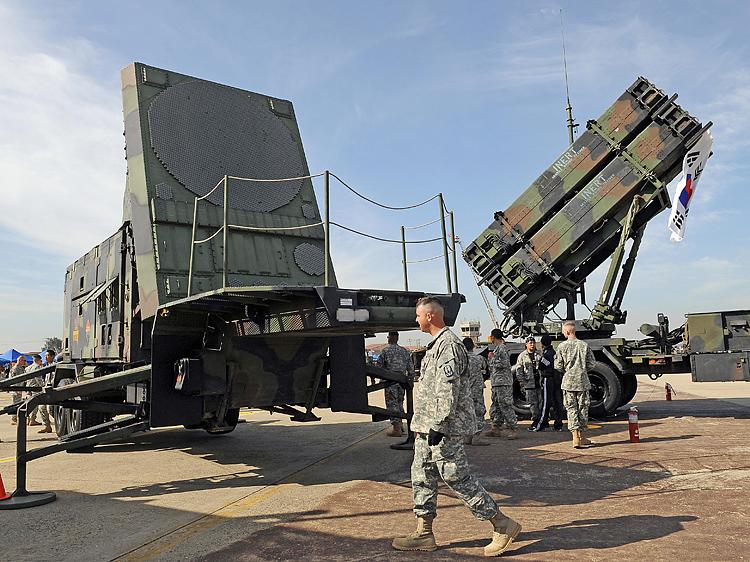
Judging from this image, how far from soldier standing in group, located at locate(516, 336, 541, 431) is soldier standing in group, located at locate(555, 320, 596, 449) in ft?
4.17

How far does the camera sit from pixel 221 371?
603cm

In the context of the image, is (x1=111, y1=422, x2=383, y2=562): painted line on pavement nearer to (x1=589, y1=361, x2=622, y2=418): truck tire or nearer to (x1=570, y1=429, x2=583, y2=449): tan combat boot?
(x1=570, y1=429, x2=583, y2=449): tan combat boot

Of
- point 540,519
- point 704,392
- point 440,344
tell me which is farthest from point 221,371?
point 704,392

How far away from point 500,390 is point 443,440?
213 inches

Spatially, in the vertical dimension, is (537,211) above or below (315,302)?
above

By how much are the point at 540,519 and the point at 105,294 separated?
5.55 m

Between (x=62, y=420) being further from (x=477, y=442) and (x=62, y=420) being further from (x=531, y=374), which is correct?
(x=531, y=374)

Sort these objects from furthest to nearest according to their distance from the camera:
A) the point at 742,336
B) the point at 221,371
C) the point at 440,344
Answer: the point at 742,336
the point at 221,371
the point at 440,344

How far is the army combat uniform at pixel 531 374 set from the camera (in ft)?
32.1

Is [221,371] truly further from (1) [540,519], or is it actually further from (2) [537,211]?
(2) [537,211]

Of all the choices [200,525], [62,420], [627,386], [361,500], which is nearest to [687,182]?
[627,386]

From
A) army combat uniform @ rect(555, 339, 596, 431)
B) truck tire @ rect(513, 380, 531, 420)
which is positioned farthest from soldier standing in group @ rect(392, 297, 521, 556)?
truck tire @ rect(513, 380, 531, 420)

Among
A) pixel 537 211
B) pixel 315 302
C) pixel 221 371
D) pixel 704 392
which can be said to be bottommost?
pixel 704 392

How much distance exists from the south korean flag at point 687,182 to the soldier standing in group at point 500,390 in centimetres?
397
